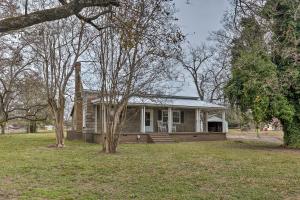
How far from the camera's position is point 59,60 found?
2261cm

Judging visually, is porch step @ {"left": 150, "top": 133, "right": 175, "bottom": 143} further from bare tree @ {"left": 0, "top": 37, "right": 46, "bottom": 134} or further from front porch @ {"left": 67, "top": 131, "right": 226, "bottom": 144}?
bare tree @ {"left": 0, "top": 37, "right": 46, "bottom": 134}

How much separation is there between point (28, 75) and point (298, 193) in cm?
1466

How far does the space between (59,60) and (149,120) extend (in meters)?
10.2

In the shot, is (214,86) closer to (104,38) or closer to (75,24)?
(75,24)

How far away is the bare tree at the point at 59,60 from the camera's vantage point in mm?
21625

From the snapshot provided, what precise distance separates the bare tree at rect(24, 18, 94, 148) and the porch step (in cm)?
679

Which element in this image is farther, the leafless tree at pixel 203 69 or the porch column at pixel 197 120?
the leafless tree at pixel 203 69

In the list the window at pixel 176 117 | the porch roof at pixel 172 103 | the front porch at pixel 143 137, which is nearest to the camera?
the front porch at pixel 143 137

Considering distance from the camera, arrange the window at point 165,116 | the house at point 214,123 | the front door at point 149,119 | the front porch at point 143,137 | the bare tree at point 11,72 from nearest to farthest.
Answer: the bare tree at point 11,72 < the front porch at point 143,137 < the front door at point 149,119 < the window at point 165,116 < the house at point 214,123

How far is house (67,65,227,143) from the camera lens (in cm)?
2691

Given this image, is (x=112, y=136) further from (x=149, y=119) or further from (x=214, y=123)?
(x=214, y=123)

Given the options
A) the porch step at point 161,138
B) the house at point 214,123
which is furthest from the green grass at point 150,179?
the house at point 214,123

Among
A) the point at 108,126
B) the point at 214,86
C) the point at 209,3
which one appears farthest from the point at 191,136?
the point at 209,3

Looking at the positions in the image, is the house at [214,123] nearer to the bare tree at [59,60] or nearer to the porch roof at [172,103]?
the porch roof at [172,103]
